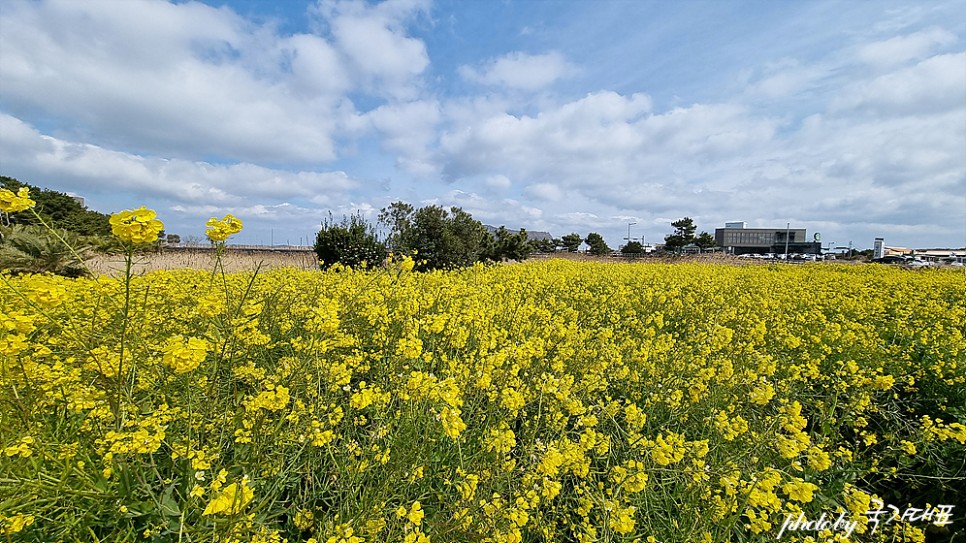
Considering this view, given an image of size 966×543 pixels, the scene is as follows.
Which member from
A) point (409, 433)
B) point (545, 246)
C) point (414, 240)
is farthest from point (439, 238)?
point (545, 246)

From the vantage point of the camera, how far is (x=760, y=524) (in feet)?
5.58

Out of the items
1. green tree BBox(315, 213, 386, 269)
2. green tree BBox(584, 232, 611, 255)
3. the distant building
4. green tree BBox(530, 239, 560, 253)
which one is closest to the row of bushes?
green tree BBox(315, 213, 386, 269)

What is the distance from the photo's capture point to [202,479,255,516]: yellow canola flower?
44.5 inches

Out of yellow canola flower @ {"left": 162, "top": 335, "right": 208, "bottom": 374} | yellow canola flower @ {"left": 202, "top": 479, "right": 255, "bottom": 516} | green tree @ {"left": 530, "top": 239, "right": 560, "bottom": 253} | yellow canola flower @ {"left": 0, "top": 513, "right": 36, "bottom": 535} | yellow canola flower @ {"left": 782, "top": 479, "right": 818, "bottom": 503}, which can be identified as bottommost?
yellow canola flower @ {"left": 782, "top": 479, "right": 818, "bottom": 503}

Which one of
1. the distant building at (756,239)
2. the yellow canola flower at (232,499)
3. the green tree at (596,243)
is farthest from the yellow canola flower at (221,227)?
the distant building at (756,239)

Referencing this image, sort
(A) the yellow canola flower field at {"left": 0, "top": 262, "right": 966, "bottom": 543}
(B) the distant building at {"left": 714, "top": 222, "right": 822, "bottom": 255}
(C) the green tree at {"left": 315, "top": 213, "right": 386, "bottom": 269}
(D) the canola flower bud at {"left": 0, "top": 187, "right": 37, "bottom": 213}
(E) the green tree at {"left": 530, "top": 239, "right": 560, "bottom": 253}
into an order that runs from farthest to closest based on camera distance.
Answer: (B) the distant building at {"left": 714, "top": 222, "right": 822, "bottom": 255}, (E) the green tree at {"left": 530, "top": 239, "right": 560, "bottom": 253}, (C) the green tree at {"left": 315, "top": 213, "right": 386, "bottom": 269}, (A) the yellow canola flower field at {"left": 0, "top": 262, "right": 966, "bottom": 543}, (D) the canola flower bud at {"left": 0, "top": 187, "right": 37, "bottom": 213}

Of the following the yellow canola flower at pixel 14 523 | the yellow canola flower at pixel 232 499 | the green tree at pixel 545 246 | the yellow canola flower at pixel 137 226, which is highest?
the green tree at pixel 545 246

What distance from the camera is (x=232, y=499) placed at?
1.18m

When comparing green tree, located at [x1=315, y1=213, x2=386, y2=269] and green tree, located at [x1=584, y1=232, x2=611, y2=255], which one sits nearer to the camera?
green tree, located at [x1=315, y1=213, x2=386, y2=269]

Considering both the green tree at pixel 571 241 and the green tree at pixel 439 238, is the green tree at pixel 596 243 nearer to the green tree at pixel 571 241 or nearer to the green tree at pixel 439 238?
the green tree at pixel 571 241

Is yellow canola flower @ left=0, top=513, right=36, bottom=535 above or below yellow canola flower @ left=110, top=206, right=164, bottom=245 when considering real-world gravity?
below

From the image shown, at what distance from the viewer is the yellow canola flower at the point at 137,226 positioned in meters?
1.13

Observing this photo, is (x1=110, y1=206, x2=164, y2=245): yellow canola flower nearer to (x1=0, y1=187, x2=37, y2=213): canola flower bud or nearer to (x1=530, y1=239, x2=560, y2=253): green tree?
(x1=0, y1=187, x2=37, y2=213): canola flower bud

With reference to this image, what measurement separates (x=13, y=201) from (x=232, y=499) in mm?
1111
